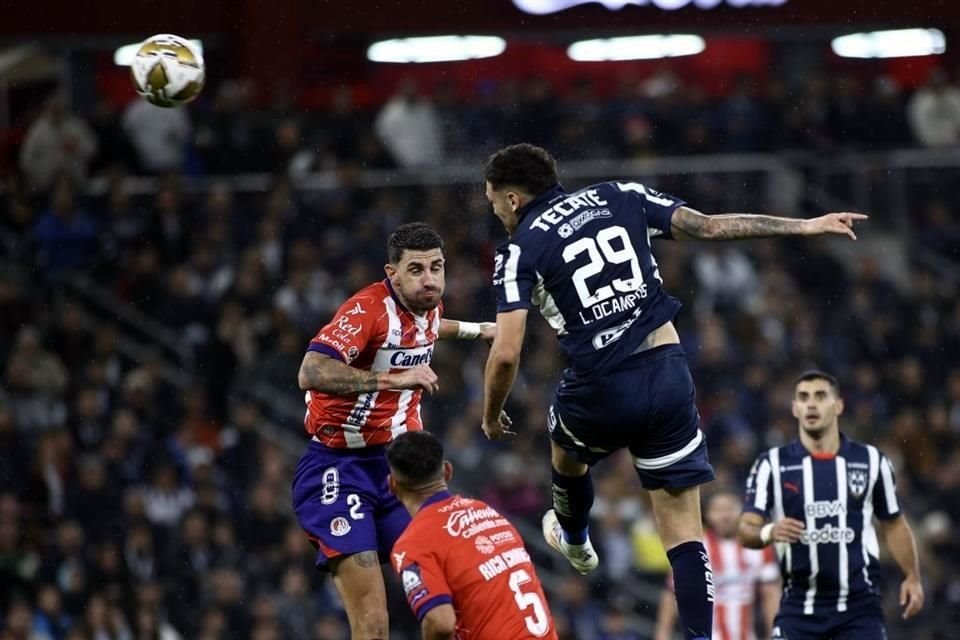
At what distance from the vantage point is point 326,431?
8250 mm

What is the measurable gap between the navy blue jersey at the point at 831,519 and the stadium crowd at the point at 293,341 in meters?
4.95

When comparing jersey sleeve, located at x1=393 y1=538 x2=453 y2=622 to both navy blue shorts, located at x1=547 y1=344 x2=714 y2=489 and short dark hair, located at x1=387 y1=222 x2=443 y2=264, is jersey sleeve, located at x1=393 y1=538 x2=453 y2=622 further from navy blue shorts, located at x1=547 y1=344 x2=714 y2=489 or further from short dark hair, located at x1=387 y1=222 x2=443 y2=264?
short dark hair, located at x1=387 y1=222 x2=443 y2=264

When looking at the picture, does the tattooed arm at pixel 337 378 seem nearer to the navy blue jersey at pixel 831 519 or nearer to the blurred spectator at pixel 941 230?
the navy blue jersey at pixel 831 519

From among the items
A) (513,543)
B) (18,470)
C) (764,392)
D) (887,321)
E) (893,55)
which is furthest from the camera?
(893,55)

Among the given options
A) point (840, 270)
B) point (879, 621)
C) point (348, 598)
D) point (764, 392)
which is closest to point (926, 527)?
point (764, 392)

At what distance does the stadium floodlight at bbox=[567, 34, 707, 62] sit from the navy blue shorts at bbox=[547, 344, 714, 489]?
15.1 m

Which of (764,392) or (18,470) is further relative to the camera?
(764,392)

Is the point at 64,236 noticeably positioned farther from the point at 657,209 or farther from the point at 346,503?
the point at 657,209

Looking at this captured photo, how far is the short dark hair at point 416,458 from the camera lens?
710 cm

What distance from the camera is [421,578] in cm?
695

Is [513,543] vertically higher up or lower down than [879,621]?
higher up

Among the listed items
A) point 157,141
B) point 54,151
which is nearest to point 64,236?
point 54,151

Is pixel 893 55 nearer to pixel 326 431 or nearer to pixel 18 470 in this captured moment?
pixel 18 470

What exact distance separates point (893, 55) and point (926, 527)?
8.73 metres
